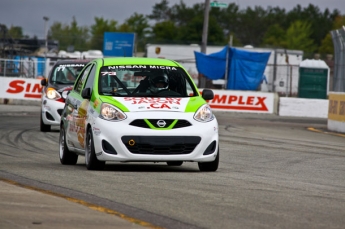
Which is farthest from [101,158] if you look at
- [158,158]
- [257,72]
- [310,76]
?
[310,76]

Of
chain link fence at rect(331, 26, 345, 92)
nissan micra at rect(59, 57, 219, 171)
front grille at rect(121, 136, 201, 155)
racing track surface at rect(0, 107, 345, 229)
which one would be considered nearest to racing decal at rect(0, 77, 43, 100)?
chain link fence at rect(331, 26, 345, 92)

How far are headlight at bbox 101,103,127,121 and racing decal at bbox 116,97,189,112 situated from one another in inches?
5.6

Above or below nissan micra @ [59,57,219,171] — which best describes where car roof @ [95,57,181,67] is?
above

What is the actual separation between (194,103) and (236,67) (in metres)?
30.4

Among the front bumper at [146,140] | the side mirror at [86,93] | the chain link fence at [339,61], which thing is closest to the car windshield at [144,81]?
the side mirror at [86,93]

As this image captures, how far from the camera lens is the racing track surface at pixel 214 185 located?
305 inches

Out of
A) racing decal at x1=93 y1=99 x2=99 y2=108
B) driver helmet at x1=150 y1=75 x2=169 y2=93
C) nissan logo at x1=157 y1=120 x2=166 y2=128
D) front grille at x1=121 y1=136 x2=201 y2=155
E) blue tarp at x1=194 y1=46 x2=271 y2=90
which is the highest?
driver helmet at x1=150 y1=75 x2=169 y2=93

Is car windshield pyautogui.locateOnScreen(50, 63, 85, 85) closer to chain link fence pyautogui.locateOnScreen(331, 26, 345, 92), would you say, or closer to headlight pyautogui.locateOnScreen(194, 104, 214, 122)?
chain link fence pyautogui.locateOnScreen(331, 26, 345, 92)

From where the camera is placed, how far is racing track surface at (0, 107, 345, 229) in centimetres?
776

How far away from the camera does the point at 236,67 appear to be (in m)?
42.2

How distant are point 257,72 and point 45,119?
22.7 m

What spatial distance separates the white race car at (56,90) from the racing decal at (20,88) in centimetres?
1603

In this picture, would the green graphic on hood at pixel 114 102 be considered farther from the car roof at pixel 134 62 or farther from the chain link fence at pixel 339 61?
the chain link fence at pixel 339 61

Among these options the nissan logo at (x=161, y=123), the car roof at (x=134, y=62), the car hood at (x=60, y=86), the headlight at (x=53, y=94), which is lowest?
the headlight at (x=53, y=94)
